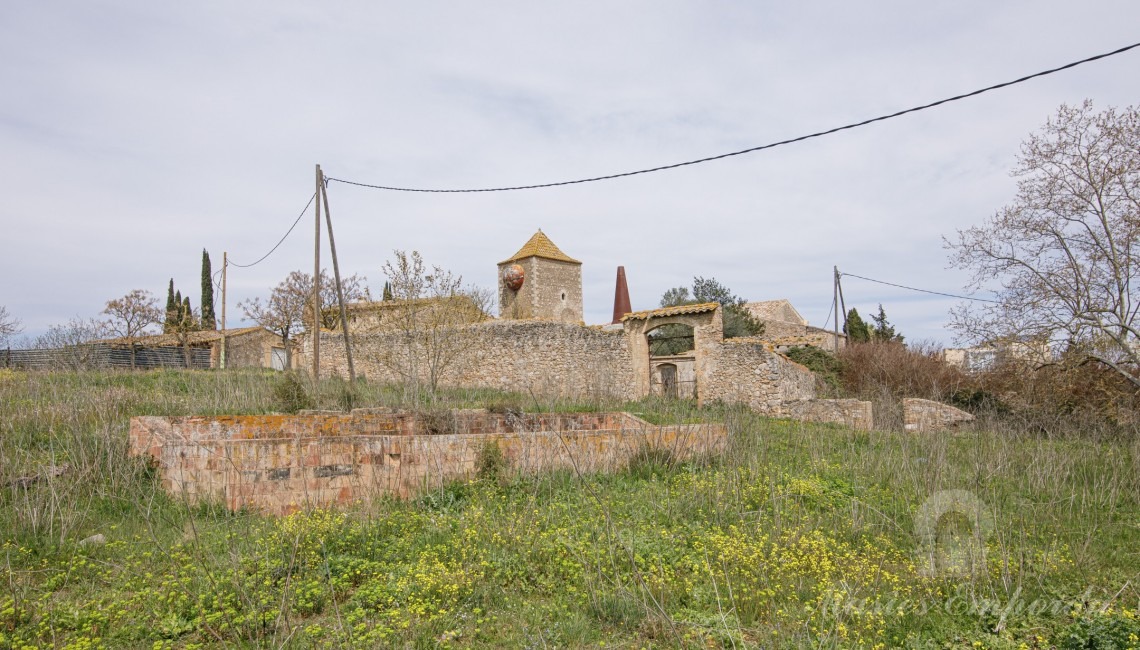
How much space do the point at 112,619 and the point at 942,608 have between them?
5.18 meters

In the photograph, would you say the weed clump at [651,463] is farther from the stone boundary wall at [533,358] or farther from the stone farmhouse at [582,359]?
the stone boundary wall at [533,358]

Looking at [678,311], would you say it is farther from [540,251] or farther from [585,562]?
[585,562]

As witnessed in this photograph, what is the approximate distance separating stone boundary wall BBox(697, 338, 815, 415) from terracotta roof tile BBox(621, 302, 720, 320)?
3.82 ft

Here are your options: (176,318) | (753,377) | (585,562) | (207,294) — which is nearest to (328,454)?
(585,562)

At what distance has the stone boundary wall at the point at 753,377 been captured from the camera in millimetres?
18141

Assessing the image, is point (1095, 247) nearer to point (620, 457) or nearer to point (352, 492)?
point (620, 457)

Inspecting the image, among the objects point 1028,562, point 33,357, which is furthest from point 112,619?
point 33,357

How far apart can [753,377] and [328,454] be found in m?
14.0

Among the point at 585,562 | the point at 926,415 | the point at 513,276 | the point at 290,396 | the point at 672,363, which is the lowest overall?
the point at 585,562

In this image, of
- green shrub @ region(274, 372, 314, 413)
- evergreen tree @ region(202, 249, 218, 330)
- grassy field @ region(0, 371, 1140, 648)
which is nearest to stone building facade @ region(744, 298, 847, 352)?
grassy field @ region(0, 371, 1140, 648)

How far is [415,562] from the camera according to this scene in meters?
4.93

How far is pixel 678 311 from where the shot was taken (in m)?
20.0

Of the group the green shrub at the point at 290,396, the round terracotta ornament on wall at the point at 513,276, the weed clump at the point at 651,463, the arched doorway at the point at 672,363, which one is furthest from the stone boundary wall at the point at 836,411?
the round terracotta ornament on wall at the point at 513,276

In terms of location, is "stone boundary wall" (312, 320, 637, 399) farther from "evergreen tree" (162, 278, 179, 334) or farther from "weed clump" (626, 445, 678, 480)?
"evergreen tree" (162, 278, 179, 334)
